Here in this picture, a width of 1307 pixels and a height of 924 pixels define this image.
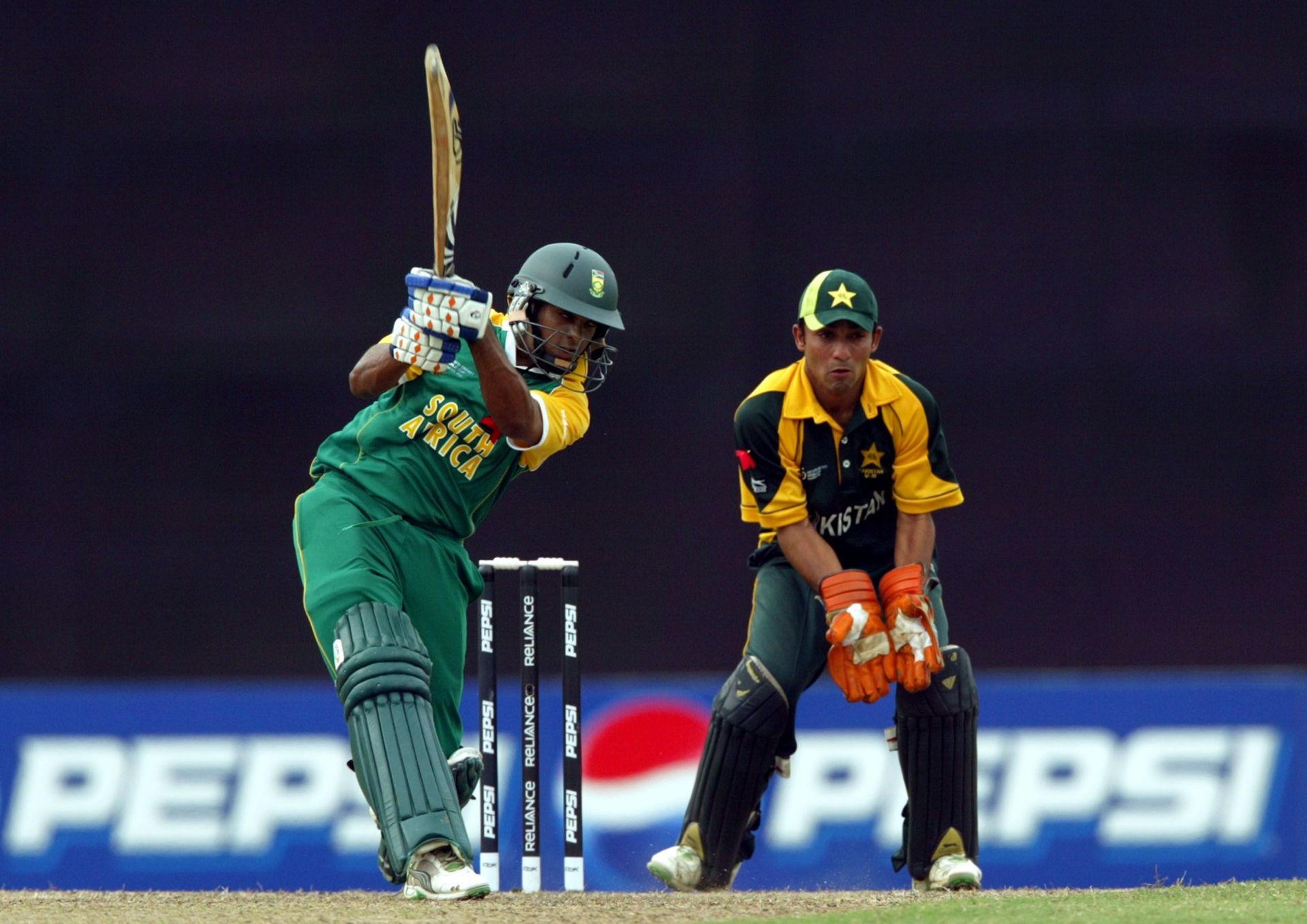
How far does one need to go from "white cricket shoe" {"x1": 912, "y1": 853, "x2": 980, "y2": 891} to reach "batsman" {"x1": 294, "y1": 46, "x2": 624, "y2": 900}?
0.93 metres

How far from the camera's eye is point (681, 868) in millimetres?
3967

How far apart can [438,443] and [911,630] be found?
0.99 m

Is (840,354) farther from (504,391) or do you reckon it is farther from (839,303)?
(504,391)

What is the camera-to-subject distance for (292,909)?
3502 millimetres

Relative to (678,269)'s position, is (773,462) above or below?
below

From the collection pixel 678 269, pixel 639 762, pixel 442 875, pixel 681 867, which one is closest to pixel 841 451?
pixel 681 867

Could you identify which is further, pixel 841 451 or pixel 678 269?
pixel 678 269

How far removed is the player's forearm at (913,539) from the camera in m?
3.84

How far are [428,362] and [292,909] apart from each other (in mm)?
1052

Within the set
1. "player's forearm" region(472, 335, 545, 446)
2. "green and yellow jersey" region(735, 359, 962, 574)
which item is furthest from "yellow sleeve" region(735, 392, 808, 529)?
"player's forearm" region(472, 335, 545, 446)

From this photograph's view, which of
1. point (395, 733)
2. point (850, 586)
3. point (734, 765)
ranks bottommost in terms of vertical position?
point (734, 765)

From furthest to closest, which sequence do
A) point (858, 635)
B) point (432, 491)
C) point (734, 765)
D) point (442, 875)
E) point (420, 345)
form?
point (734, 765), point (858, 635), point (432, 491), point (420, 345), point (442, 875)

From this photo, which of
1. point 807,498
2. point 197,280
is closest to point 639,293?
point 197,280

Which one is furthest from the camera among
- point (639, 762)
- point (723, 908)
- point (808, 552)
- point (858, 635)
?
point (639, 762)
